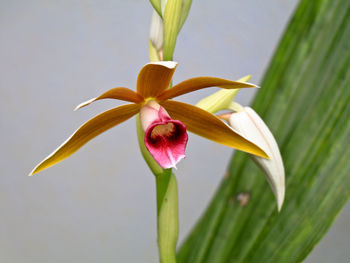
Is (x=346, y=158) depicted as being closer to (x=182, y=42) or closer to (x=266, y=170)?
(x=266, y=170)

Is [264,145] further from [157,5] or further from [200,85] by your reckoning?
[157,5]

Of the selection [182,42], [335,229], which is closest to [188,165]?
[182,42]

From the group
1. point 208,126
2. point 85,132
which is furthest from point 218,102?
point 85,132

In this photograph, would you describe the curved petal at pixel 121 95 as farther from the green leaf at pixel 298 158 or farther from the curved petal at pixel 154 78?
the green leaf at pixel 298 158

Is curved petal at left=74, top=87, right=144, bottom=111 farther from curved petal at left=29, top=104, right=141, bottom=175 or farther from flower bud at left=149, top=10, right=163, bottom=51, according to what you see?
flower bud at left=149, top=10, right=163, bottom=51

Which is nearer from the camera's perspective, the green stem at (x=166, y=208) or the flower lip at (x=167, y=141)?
the flower lip at (x=167, y=141)

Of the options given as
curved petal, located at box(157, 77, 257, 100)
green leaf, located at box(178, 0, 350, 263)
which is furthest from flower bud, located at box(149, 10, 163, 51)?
green leaf, located at box(178, 0, 350, 263)

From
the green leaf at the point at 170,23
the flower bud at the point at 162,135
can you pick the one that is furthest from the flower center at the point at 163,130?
the green leaf at the point at 170,23
